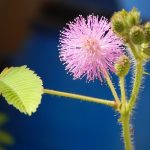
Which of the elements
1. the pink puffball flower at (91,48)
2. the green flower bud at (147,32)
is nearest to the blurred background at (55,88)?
the pink puffball flower at (91,48)

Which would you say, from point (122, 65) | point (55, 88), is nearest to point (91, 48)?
point (122, 65)

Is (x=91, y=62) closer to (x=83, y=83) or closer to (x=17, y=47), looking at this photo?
(x=83, y=83)

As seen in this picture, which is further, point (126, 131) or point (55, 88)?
point (55, 88)

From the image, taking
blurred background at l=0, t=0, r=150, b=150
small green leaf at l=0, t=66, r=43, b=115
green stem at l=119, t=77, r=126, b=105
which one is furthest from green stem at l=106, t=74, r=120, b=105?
blurred background at l=0, t=0, r=150, b=150

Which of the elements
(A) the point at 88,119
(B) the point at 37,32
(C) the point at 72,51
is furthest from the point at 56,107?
(C) the point at 72,51

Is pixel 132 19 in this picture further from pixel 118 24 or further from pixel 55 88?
pixel 55 88
